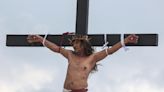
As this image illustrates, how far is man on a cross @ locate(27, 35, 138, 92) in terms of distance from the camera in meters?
9.56

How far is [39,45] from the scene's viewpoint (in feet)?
32.9

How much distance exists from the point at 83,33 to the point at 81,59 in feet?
1.17

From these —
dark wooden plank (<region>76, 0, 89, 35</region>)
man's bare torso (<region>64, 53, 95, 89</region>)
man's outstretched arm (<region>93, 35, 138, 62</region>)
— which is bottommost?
man's bare torso (<region>64, 53, 95, 89</region>)

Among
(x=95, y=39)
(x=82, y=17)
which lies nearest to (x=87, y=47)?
(x=95, y=39)

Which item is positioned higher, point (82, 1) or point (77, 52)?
point (82, 1)

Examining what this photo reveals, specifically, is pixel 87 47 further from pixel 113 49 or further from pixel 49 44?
pixel 49 44

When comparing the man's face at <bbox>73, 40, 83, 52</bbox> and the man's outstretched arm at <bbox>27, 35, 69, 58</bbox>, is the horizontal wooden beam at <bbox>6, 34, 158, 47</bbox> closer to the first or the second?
the man's outstretched arm at <bbox>27, 35, 69, 58</bbox>

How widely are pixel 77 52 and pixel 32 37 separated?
24.7 inches

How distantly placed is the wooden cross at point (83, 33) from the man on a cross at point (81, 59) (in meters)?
0.15

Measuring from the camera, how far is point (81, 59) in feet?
31.9

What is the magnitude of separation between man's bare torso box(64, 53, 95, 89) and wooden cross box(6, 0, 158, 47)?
303mm

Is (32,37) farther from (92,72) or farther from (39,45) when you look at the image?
(92,72)

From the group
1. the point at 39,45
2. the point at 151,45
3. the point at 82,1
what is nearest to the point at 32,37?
the point at 39,45

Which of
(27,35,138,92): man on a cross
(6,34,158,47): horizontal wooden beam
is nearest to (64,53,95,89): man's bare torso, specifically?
(27,35,138,92): man on a cross
